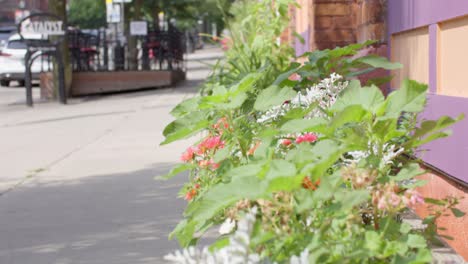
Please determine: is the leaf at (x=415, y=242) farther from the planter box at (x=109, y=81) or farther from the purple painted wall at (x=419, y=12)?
the planter box at (x=109, y=81)

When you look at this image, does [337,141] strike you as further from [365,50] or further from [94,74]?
[94,74]

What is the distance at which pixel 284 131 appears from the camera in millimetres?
3463

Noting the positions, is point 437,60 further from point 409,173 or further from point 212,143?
point 409,173

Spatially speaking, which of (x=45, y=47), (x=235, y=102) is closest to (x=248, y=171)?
(x=235, y=102)

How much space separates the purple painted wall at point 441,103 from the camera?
15.1 ft

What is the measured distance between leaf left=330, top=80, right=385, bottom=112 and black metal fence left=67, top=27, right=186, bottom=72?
60.0 feet

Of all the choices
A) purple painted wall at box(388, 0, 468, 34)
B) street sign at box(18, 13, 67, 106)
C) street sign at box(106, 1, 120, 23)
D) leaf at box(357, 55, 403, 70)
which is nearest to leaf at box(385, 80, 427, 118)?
purple painted wall at box(388, 0, 468, 34)

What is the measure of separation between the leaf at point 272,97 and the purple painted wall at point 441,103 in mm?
1045

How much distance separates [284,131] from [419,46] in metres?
2.68

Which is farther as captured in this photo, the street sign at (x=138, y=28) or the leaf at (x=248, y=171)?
the street sign at (x=138, y=28)

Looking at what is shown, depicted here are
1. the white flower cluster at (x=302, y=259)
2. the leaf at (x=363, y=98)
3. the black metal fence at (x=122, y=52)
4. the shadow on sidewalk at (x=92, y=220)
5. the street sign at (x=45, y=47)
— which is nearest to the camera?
the white flower cluster at (x=302, y=259)

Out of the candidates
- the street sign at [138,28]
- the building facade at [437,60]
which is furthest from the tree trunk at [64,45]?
the building facade at [437,60]

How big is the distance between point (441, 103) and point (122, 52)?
1889cm

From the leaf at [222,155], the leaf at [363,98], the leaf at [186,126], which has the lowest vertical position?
the leaf at [222,155]
